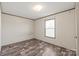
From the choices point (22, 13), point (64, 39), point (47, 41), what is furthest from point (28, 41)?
point (64, 39)

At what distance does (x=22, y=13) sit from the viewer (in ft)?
3.83

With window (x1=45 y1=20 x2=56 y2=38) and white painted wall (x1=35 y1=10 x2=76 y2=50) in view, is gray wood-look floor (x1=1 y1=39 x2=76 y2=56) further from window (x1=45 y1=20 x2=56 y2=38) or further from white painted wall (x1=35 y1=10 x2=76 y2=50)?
window (x1=45 y1=20 x2=56 y2=38)

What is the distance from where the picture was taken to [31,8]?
117 centimetres

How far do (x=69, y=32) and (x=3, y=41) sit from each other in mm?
1260

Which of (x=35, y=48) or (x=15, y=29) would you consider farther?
(x=35, y=48)

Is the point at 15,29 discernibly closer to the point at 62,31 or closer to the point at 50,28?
the point at 50,28

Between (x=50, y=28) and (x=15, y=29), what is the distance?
27.9 inches

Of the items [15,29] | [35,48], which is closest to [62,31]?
[35,48]

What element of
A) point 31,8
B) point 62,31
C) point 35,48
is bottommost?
point 35,48

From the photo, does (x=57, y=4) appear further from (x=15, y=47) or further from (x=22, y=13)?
(x=15, y=47)

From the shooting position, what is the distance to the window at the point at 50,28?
1.24 meters

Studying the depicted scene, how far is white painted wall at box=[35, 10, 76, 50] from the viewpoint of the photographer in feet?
3.92

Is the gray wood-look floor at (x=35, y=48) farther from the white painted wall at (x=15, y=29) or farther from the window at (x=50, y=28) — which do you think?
the window at (x=50, y=28)

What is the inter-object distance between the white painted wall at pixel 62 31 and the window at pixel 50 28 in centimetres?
8
